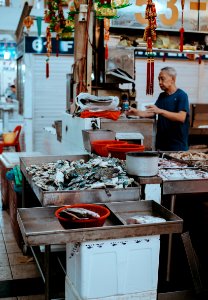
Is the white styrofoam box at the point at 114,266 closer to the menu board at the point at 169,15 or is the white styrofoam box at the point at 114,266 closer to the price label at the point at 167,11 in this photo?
the menu board at the point at 169,15

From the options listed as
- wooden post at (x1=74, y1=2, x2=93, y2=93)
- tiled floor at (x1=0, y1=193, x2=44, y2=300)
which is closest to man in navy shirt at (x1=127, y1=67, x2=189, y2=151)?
wooden post at (x1=74, y1=2, x2=93, y2=93)

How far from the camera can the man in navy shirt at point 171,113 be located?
5.30 meters

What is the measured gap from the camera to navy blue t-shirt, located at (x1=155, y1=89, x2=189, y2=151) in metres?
5.38

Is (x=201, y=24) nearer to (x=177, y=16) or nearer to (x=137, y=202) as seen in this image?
(x=177, y=16)

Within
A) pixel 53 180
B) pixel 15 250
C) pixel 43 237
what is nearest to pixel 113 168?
pixel 53 180

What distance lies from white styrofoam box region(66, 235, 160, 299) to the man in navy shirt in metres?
2.84

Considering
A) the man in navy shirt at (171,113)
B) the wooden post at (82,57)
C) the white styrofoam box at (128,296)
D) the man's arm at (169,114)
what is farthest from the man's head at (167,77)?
the white styrofoam box at (128,296)

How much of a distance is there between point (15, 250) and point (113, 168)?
85.0 inches

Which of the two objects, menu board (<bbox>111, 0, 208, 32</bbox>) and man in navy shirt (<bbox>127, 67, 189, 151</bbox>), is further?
menu board (<bbox>111, 0, 208, 32</bbox>)

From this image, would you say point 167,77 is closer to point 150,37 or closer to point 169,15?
point 150,37

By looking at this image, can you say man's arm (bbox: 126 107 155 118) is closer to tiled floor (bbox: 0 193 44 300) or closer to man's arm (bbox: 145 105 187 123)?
man's arm (bbox: 145 105 187 123)

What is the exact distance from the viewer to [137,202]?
119 inches

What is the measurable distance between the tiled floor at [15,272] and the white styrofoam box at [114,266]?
144 cm

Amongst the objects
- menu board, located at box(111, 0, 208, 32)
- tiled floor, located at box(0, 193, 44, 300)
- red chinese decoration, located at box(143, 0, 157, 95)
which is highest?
menu board, located at box(111, 0, 208, 32)
